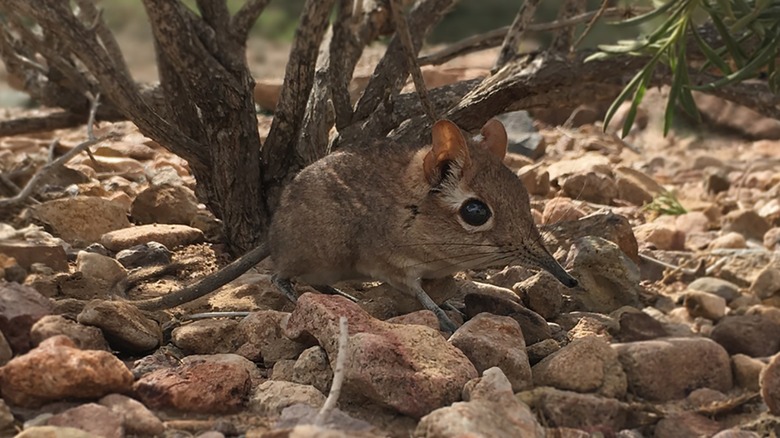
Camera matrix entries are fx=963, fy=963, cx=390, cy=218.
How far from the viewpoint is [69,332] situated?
2906 mm

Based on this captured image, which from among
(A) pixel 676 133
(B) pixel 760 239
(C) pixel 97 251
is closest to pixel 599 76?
(B) pixel 760 239

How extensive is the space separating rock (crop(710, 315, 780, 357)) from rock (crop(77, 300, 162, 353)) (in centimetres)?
215

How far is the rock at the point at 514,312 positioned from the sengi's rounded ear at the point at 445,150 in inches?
20.5

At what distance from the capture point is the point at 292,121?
445 cm

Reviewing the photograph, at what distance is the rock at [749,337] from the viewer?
12.1 feet

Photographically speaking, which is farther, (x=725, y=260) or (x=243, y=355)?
(x=725, y=260)

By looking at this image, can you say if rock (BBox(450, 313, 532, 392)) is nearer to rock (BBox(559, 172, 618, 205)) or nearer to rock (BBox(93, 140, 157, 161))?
rock (BBox(559, 172, 618, 205))

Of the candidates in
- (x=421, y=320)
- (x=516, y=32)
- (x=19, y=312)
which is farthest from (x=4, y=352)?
(x=516, y=32)

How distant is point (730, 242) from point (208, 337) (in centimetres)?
317

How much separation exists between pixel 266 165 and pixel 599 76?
181 centimetres

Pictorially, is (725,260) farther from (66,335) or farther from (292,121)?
(66,335)

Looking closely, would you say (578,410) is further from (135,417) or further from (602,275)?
(602,275)

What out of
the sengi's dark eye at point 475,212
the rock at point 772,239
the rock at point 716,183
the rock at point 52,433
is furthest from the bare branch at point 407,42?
the rock at point 716,183

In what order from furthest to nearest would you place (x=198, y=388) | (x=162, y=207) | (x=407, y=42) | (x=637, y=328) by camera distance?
(x=162, y=207), (x=637, y=328), (x=407, y=42), (x=198, y=388)
